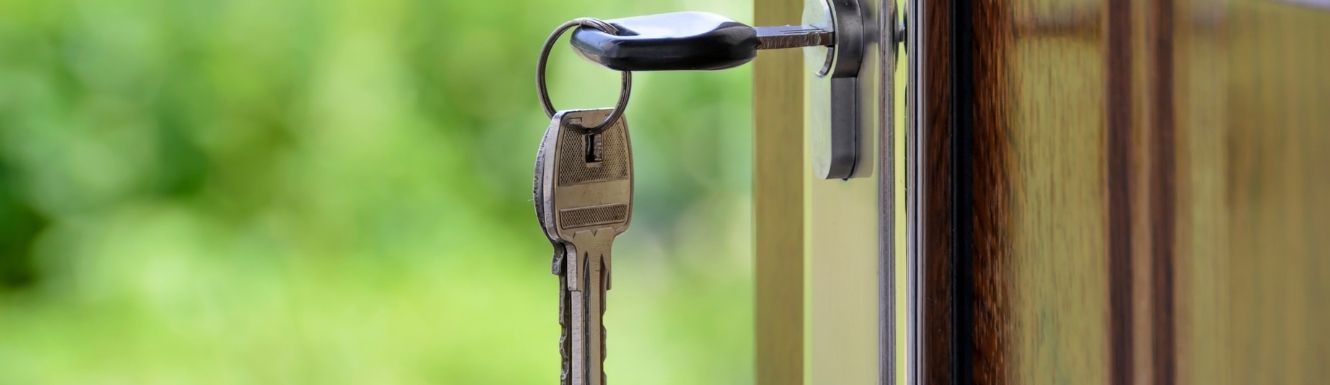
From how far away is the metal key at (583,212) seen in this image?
0.37 meters

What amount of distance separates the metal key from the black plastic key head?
43 millimetres

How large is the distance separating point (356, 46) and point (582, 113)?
1.78 feet

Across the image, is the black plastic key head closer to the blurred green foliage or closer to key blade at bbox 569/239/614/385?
key blade at bbox 569/239/614/385

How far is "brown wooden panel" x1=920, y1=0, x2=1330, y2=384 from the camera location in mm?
209

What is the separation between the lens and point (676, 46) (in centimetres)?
33

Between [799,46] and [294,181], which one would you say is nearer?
[799,46]

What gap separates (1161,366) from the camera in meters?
0.25

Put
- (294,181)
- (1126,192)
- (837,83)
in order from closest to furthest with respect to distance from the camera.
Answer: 1. (1126,192)
2. (837,83)
3. (294,181)

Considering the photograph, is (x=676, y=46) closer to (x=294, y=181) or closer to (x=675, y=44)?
(x=675, y=44)

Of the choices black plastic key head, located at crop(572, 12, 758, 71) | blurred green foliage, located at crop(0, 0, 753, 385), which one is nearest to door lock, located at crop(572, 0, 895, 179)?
black plastic key head, located at crop(572, 12, 758, 71)

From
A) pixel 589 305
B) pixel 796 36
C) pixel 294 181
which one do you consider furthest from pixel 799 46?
pixel 294 181

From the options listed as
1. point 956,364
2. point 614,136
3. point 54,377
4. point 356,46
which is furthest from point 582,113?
point 54,377

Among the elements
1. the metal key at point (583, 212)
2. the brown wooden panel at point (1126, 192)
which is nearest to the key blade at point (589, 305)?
the metal key at point (583, 212)

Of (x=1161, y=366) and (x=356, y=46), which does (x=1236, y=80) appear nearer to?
(x=1161, y=366)
